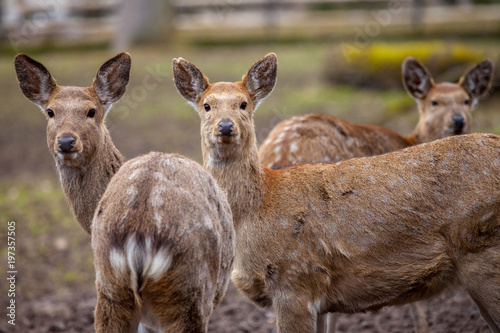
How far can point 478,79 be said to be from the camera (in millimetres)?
7219

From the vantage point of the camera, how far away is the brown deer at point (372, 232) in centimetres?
434

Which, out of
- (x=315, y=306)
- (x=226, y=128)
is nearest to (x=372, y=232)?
(x=315, y=306)

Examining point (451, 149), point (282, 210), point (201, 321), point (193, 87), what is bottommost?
point (201, 321)

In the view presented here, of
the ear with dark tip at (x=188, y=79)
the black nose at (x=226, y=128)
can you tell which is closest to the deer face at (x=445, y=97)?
the ear with dark tip at (x=188, y=79)

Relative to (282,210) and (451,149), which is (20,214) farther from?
(451,149)

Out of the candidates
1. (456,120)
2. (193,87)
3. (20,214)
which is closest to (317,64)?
(20,214)

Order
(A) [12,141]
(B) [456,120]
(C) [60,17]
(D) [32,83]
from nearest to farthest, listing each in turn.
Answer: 1. (D) [32,83]
2. (B) [456,120]
3. (A) [12,141]
4. (C) [60,17]

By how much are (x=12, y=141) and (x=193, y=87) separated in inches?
376

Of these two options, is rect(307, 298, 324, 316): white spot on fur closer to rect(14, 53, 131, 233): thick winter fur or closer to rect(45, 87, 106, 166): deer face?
rect(14, 53, 131, 233): thick winter fur

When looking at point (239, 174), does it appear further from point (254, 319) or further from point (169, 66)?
point (169, 66)

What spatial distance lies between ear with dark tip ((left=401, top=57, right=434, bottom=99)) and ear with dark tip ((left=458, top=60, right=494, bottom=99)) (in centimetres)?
38

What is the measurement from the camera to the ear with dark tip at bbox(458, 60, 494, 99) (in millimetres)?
7133

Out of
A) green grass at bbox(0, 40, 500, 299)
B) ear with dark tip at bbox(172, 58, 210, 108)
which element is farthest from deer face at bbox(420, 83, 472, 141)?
green grass at bbox(0, 40, 500, 299)

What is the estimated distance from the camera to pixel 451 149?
4.54m
